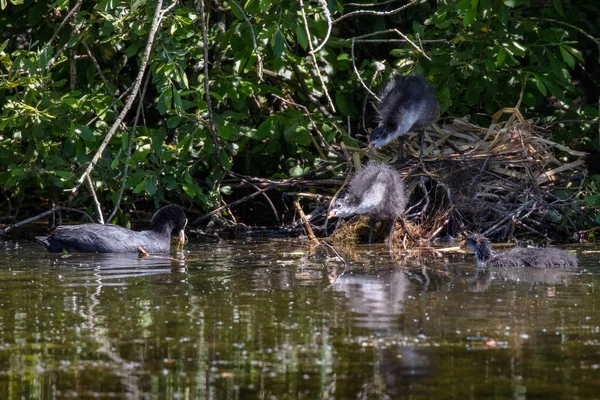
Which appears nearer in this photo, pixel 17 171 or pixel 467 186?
pixel 17 171

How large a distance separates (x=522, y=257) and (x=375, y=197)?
5.90 feet

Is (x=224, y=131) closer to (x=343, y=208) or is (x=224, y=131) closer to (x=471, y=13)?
(x=343, y=208)

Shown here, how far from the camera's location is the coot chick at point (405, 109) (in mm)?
10352

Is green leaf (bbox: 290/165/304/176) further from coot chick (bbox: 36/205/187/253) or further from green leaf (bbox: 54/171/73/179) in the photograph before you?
green leaf (bbox: 54/171/73/179)

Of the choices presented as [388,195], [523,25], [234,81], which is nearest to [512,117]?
[523,25]

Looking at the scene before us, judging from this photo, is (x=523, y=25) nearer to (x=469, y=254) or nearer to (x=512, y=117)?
(x=512, y=117)

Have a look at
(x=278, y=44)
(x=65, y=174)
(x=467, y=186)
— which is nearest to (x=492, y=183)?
(x=467, y=186)

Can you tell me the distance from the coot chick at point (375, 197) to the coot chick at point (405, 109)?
0.60m

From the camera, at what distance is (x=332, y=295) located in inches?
256

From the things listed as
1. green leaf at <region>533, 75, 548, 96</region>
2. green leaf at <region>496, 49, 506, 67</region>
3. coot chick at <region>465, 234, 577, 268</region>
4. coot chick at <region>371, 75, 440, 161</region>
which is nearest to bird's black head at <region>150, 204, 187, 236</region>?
coot chick at <region>371, 75, 440, 161</region>

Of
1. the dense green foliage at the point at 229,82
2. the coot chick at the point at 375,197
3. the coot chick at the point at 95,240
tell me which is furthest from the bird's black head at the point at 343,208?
the coot chick at the point at 95,240

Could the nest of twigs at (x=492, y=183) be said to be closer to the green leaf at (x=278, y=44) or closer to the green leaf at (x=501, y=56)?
the green leaf at (x=501, y=56)

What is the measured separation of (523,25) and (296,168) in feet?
8.50

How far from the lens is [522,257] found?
8102mm
